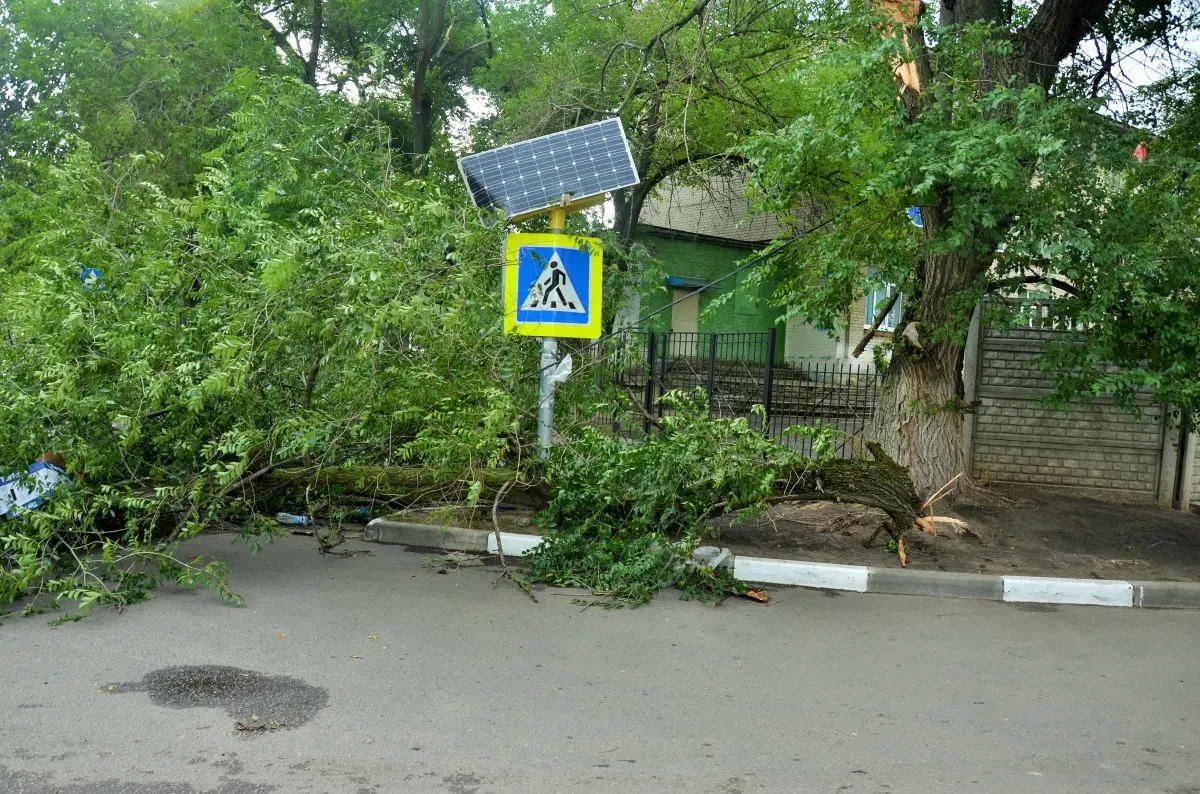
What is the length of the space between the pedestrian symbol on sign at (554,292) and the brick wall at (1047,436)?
15.7 ft

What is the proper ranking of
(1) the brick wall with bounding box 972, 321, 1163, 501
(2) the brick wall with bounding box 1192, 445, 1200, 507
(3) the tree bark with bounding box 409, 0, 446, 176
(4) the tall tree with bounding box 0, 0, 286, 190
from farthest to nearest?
(4) the tall tree with bounding box 0, 0, 286, 190
(3) the tree bark with bounding box 409, 0, 446, 176
(1) the brick wall with bounding box 972, 321, 1163, 501
(2) the brick wall with bounding box 1192, 445, 1200, 507

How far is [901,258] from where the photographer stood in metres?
8.30

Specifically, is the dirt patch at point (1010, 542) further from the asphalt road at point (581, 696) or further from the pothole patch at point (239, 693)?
the pothole patch at point (239, 693)

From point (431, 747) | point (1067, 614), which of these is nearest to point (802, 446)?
point (1067, 614)

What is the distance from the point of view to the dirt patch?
7.47m

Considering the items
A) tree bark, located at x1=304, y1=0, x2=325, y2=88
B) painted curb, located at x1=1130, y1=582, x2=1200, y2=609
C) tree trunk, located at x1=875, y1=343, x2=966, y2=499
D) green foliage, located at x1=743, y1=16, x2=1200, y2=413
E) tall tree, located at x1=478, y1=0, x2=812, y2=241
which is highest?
tree bark, located at x1=304, y1=0, x2=325, y2=88

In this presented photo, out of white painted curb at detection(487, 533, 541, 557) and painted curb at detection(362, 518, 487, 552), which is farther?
painted curb at detection(362, 518, 487, 552)

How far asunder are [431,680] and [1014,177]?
4.92 metres

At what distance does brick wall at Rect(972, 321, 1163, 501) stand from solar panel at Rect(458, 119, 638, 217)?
4444 mm

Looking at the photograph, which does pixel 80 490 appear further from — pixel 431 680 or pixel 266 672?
pixel 431 680

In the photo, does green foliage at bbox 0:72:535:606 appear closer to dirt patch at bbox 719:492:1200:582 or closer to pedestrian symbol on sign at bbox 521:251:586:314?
pedestrian symbol on sign at bbox 521:251:586:314

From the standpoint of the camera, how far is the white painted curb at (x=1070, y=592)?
22.3ft

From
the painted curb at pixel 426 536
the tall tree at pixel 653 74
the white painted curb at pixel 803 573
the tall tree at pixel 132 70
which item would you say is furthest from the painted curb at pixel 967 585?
the tall tree at pixel 132 70

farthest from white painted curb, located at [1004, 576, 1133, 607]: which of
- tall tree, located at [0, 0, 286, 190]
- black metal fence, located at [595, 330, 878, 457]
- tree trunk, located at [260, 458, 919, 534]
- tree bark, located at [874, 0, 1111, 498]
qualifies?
tall tree, located at [0, 0, 286, 190]
